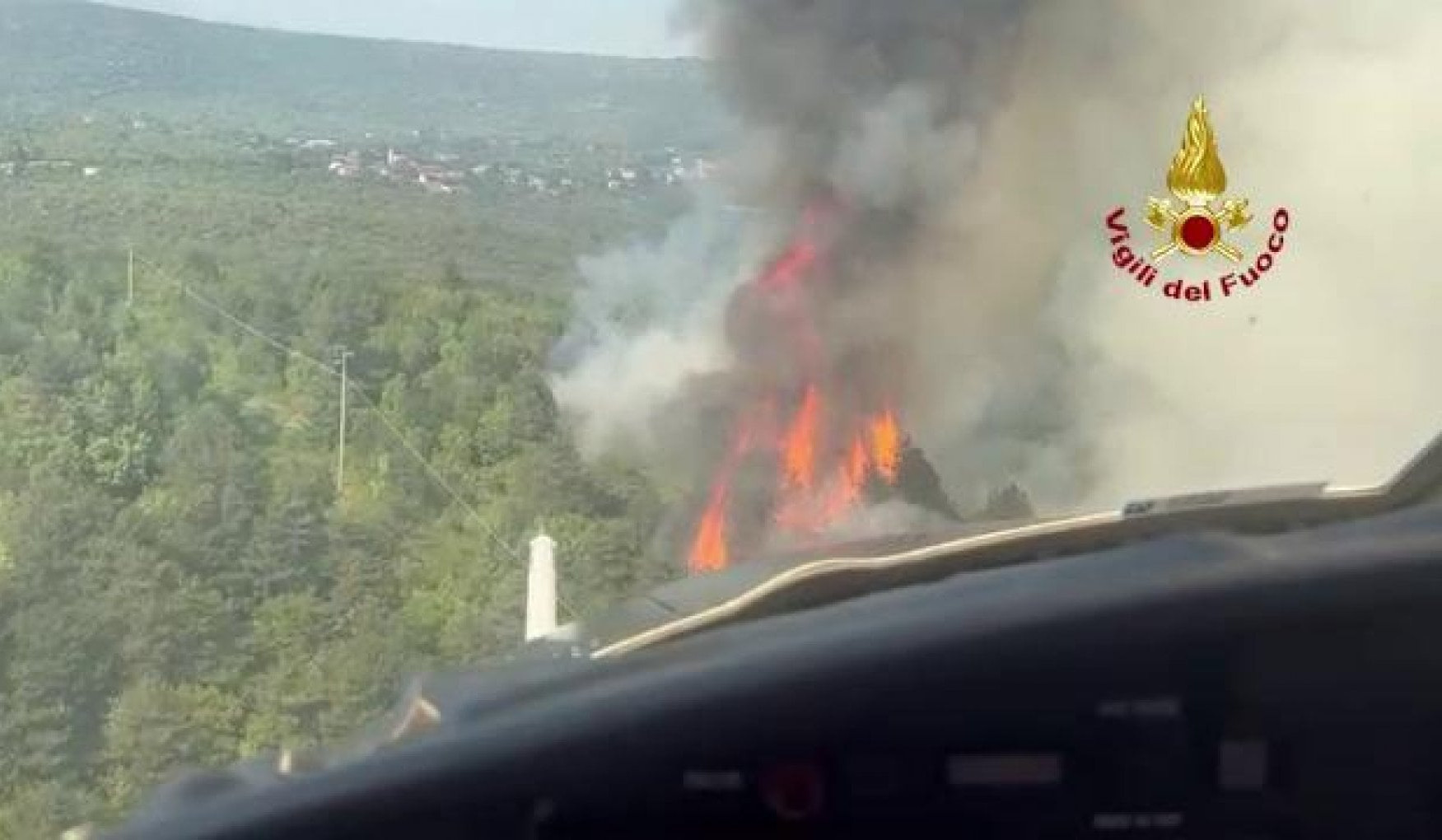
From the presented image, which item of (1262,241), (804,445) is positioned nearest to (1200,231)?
(1262,241)

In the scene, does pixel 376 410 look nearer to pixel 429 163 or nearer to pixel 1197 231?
pixel 429 163

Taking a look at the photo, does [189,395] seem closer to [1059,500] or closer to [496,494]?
[496,494]

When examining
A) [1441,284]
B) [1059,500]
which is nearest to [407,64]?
[1059,500]

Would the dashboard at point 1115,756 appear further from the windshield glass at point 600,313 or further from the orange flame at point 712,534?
the orange flame at point 712,534

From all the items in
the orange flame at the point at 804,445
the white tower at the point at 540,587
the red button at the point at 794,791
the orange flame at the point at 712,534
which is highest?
the red button at the point at 794,791

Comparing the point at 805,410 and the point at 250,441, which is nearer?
the point at 250,441

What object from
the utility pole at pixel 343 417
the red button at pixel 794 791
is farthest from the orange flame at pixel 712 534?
the red button at pixel 794 791
